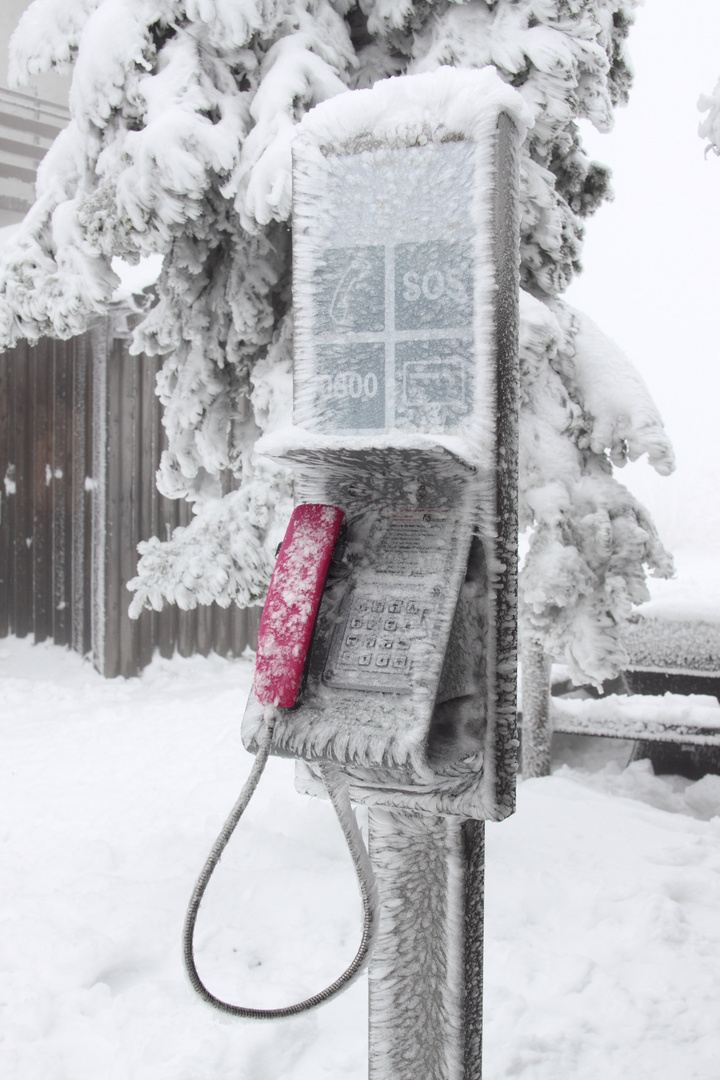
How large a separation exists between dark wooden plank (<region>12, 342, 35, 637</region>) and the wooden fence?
0.04 feet

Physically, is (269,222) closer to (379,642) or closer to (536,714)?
(379,642)

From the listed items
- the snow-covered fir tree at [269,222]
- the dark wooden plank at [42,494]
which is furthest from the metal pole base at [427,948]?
the dark wooden plank at [42,494]

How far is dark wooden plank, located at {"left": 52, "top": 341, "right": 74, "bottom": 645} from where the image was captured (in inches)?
313

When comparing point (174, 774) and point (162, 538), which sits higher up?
point (162, 538)

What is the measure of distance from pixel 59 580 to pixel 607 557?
6313 mm

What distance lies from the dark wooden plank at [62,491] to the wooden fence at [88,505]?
0.5 inches

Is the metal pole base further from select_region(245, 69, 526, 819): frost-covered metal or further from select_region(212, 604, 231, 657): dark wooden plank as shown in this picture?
select_region(212, 604, 231, 657): dark wooden plank

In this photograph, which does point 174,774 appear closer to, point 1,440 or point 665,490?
point 1,440

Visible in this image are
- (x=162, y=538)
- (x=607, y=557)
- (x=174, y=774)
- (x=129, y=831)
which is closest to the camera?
(x=607, y=557)

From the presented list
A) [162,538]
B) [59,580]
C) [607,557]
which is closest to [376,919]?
[607,557]

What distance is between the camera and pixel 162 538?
773cm

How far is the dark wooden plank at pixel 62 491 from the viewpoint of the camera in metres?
7.95

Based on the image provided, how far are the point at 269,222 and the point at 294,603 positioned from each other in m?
2.51

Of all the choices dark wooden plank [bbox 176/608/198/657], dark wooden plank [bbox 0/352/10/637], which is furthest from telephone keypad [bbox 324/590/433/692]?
dark wooden plank [bbox 0/352/10/637]
